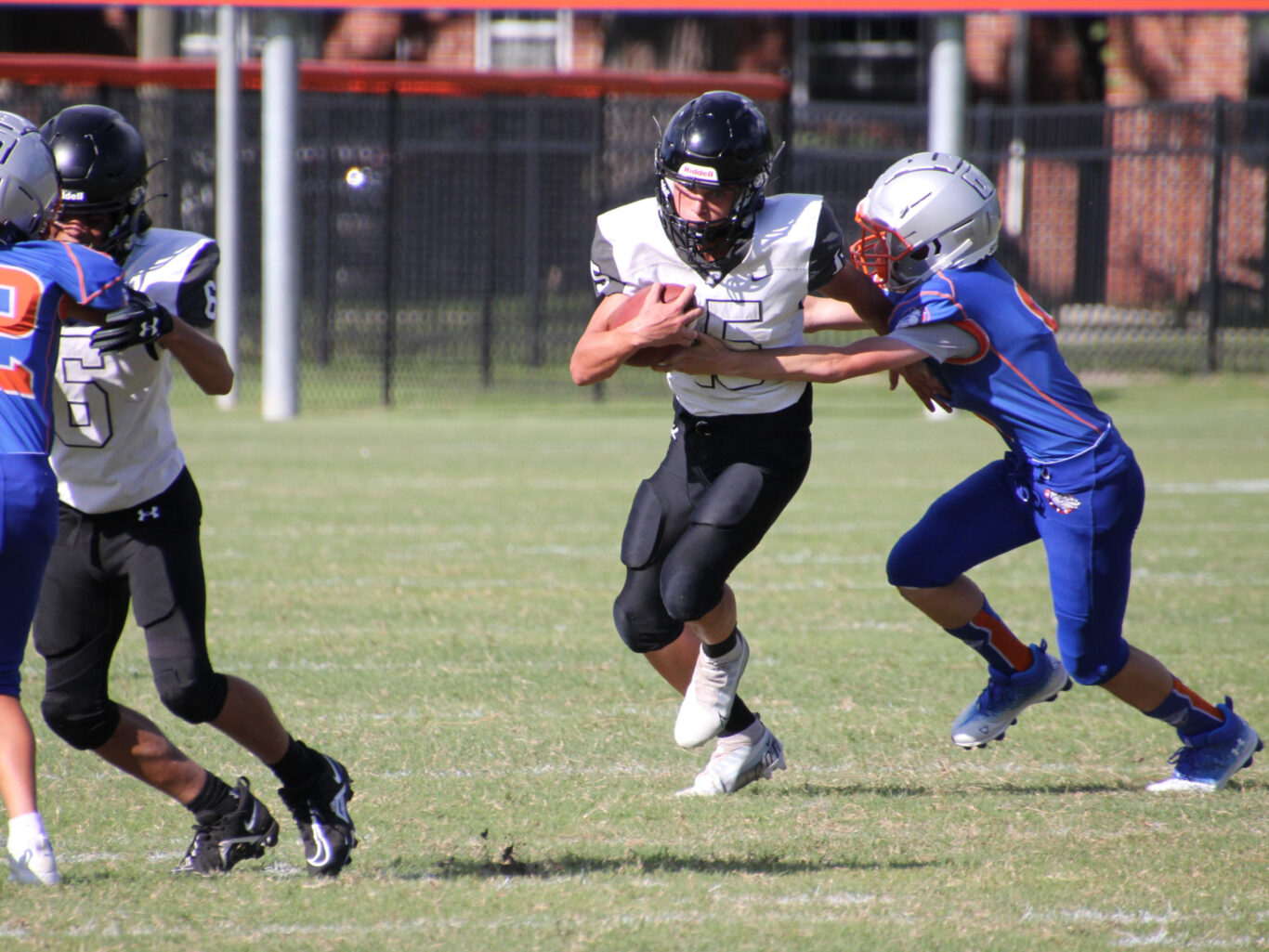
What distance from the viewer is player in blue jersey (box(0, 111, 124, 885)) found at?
3010mm

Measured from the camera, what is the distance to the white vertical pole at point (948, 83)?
44.8ft

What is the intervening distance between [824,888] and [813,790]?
831mm

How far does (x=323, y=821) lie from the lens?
340 centimetres

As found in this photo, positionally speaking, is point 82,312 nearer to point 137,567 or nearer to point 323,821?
point 137,567

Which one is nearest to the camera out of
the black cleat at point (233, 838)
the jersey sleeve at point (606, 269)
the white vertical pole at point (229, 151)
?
the black cleat at point (233, 838)

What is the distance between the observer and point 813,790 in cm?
416

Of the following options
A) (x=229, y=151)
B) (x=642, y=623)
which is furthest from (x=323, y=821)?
(x=229, y=151)

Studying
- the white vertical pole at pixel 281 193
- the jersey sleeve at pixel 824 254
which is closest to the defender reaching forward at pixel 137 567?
the jersey sleeve at pixel 824 254

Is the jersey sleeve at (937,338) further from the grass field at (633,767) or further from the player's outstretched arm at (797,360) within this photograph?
the grass field at (633,767)

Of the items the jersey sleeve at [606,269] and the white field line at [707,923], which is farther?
the jersey sleeve at [606,269]

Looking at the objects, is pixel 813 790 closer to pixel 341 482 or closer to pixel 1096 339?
pixel 341 482

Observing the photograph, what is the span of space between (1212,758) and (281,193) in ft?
35.3

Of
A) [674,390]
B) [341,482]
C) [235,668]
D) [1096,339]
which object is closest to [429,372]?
[341,482]

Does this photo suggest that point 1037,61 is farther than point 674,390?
Yes
